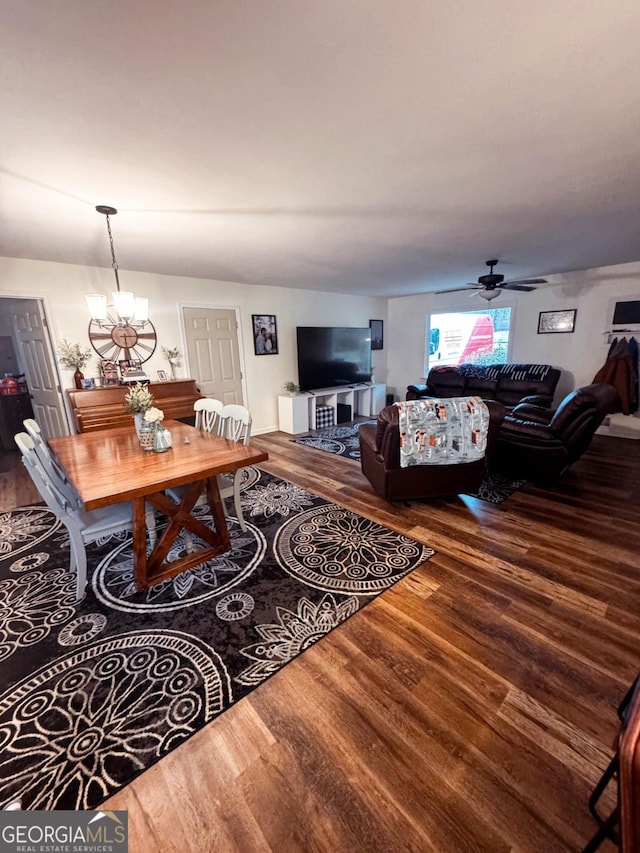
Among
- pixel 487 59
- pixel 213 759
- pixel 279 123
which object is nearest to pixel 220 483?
pixel 213 759

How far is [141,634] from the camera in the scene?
182cm

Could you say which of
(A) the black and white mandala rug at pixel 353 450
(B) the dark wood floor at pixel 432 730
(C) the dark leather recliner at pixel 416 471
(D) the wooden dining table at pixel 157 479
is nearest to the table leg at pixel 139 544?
(D) the wooden dining table at pixel 157 479

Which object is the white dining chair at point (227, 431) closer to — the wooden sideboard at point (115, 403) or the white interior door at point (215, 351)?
the wooden sideboard at point (115, 403)

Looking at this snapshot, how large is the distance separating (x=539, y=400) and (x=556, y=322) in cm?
148

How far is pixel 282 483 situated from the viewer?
145 inches

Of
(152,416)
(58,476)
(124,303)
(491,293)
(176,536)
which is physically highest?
(491,293)

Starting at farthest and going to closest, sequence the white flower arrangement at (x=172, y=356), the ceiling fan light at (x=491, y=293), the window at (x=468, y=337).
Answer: the window at (x=468, y=337) → the white flower arrangement at (x=172, y=356) → the ceiling fan light at (x=491, y=293)

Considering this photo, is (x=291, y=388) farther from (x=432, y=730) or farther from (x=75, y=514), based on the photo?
(x=432, y=730)

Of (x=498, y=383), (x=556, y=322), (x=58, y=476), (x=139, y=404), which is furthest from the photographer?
(x=498, y=383)

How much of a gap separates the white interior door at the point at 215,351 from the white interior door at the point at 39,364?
1579 mm

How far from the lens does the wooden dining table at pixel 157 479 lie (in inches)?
73.5

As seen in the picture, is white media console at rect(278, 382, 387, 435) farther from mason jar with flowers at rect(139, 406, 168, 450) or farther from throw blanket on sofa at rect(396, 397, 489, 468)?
mason jar with flowers at rect(139, 406, 168, 450)

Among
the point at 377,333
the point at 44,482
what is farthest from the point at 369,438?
the point at 377,333

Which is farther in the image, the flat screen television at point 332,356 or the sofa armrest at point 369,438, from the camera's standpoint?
the flat screen television at point 332,356
